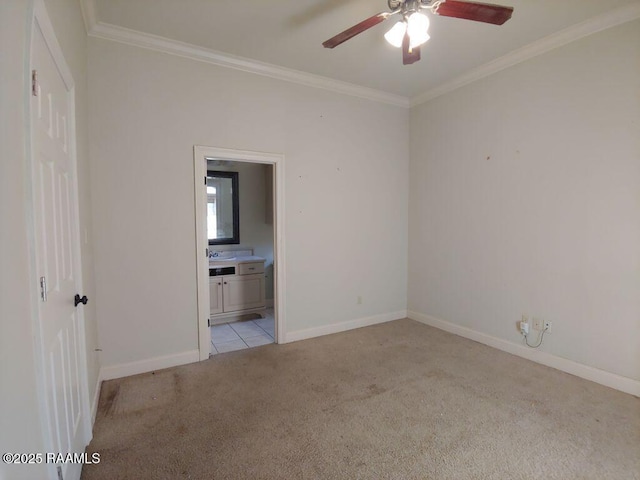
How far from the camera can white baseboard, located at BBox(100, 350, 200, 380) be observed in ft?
9.31

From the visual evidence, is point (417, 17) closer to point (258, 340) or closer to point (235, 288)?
point (258, 340)

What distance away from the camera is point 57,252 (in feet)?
5.02

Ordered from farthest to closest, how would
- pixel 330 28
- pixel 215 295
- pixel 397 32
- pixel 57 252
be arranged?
1. pixel 215 295
2. pixel 330 28
3. pixel 397 32
4. pixel 57 252

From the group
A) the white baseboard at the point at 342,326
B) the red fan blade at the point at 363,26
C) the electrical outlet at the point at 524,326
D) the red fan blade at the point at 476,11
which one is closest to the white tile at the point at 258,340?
the white baseboard at the point at 342,326

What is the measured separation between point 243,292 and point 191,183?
1.94 meters

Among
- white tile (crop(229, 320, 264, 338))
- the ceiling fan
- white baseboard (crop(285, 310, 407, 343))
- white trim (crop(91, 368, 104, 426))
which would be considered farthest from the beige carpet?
the ceiling fan

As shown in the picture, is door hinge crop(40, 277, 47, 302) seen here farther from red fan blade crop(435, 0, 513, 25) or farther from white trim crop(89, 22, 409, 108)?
white trim crop(89, 22, 409, 108)

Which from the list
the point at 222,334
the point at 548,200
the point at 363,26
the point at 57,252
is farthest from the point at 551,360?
the point at 57,252

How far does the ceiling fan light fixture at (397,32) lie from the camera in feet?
6.89

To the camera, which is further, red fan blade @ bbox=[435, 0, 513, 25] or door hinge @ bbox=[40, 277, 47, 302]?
red fan blade @ bbox=[435, 0, 513, 25]

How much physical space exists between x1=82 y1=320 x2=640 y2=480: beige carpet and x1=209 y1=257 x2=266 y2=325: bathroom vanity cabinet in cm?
124

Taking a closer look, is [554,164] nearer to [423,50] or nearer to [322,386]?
[423,50]

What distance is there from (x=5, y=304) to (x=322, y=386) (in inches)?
88.9

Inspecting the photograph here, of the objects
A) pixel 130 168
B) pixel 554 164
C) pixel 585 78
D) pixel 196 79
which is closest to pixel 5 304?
pixel 130 168
